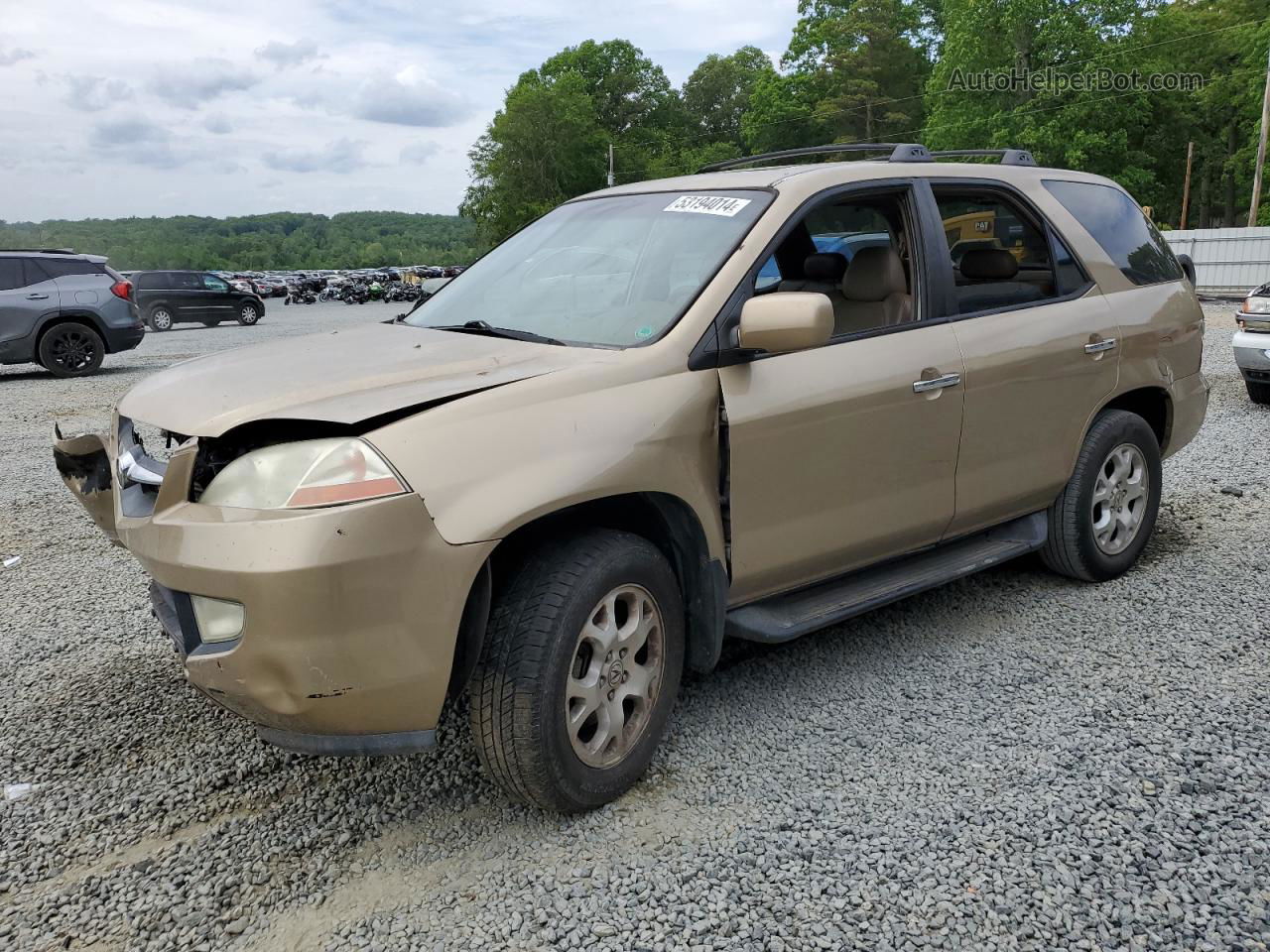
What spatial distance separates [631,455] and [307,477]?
2.83ft

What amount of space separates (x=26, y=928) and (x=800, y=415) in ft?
8.14

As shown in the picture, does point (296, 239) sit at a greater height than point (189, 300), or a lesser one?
greater

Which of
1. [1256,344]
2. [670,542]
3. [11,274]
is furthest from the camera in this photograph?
[11,274]

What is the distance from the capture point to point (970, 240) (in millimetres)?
4242

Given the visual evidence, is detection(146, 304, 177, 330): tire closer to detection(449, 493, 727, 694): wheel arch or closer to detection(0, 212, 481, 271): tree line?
detection(449, 493, 727, 694): wheel arch

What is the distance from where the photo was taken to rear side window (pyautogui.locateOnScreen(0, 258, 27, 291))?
1380cm

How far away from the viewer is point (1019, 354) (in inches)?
159

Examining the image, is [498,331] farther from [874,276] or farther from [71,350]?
[71,350]

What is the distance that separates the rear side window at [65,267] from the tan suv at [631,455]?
1234cm

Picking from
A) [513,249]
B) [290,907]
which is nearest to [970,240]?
[513,249]

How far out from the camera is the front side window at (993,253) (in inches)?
159

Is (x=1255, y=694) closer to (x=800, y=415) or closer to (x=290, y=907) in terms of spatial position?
(x=800, y=415)

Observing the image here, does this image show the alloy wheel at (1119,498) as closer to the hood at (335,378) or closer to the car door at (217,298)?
the hood at (335,378)

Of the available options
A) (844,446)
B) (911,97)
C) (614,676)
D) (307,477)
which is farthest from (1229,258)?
(911,97)
